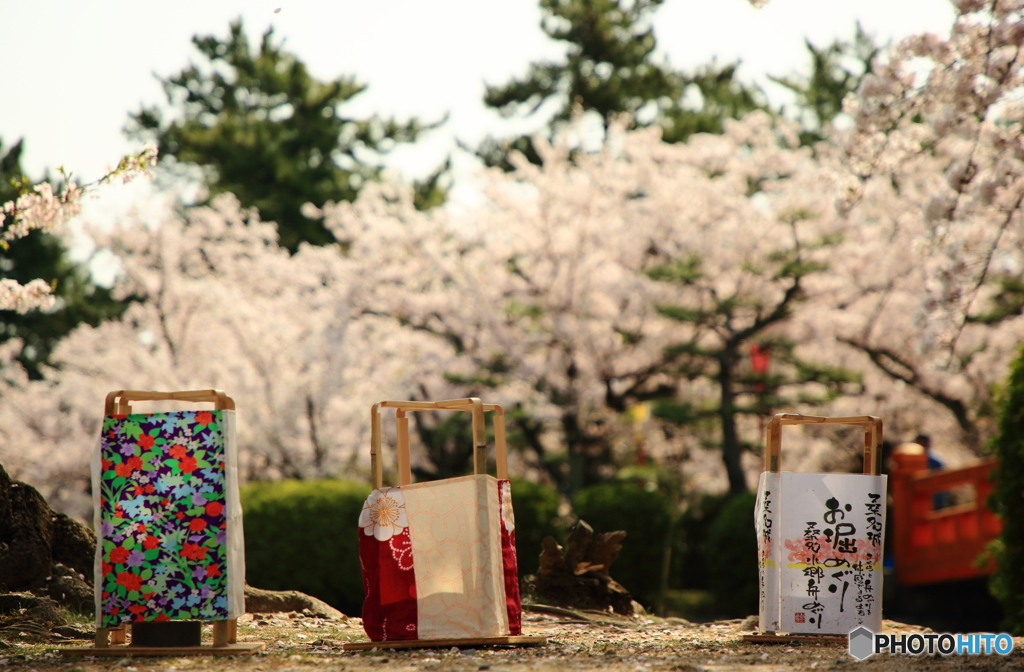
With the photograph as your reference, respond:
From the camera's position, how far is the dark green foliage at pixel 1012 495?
6.25 metres

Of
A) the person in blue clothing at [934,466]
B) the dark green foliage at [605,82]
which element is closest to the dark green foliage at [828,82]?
the dark green foliage at [605,82]

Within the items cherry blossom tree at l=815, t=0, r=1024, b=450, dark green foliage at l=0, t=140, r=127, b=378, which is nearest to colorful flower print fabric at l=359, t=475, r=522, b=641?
cherry blossom tree at l=815, t=0, r=1024, b=450

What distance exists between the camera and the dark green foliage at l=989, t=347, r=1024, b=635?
6254 millimetres

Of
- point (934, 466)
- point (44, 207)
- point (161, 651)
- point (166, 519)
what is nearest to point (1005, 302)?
point (934, 466)

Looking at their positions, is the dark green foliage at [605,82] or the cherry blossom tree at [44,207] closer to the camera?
the cherry blossom tree at [44,207]

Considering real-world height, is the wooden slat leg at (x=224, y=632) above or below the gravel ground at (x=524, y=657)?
above

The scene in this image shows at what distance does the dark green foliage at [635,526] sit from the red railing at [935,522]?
285 cm

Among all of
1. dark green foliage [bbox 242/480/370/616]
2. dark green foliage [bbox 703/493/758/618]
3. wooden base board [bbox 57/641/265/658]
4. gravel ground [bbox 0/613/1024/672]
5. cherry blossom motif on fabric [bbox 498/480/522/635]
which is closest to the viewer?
gravel ground [bbox 0/613/1024/672]

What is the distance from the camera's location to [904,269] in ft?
46.0

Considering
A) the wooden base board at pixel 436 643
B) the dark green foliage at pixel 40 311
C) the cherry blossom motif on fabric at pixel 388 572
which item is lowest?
the wooden base board at pixel 436 643

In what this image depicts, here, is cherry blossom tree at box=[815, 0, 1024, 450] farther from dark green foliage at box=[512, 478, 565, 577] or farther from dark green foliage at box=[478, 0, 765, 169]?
dark green foliage at box=[478, 0, 765, 169]

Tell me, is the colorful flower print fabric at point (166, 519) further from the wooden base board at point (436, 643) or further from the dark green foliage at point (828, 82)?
the dark green foliage at point (828, 82)

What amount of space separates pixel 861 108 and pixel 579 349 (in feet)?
21.7

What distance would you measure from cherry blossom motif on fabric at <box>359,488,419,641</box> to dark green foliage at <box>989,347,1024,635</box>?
154 inches
